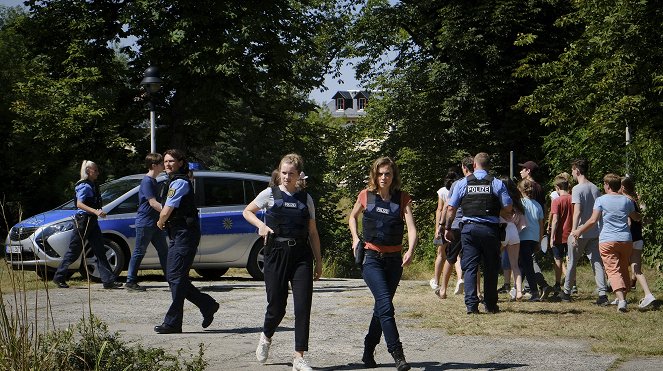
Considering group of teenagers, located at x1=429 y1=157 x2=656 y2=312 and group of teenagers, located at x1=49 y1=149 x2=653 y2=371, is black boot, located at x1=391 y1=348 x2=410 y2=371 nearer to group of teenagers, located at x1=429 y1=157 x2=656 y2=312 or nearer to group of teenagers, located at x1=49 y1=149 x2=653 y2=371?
group of teenagers, located at x1=49 y1=149 x2=653 y2=371

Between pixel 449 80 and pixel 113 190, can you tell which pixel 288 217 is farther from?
pixel 449 80

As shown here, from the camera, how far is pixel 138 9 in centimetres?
2762

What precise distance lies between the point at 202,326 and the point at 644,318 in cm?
502

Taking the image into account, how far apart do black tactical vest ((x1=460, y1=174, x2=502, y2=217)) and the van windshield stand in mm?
6531

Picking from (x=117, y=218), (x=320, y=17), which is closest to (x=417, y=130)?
(x=320, y=17)

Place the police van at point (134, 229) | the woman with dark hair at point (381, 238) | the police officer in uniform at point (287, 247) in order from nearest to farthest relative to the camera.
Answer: the police officer in uniform at point (287, 247) < the woman with dark hair at point (381, 238) < the police van at point (134, 229)

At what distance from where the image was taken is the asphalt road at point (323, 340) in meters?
8.55

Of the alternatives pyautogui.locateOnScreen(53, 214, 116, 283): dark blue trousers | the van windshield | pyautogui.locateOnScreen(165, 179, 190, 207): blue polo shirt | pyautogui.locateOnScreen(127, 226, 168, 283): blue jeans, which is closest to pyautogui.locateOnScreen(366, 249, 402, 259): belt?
pyautogui.locateOnScreen(165, 179, 190, 207): blue polo shirt

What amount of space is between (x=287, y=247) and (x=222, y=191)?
28.7 ft

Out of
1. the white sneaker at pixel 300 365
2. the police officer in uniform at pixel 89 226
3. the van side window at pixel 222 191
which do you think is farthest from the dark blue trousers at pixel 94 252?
the white sneaker at pixel 300 365

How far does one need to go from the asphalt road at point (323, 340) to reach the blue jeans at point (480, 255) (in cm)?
88

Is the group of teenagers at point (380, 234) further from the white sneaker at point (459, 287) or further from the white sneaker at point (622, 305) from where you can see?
the white sneaker at point (459, 287)

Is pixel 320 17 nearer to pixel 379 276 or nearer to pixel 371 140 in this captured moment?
pixel 371 140

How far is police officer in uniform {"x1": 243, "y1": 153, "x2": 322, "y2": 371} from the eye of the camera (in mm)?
8172
